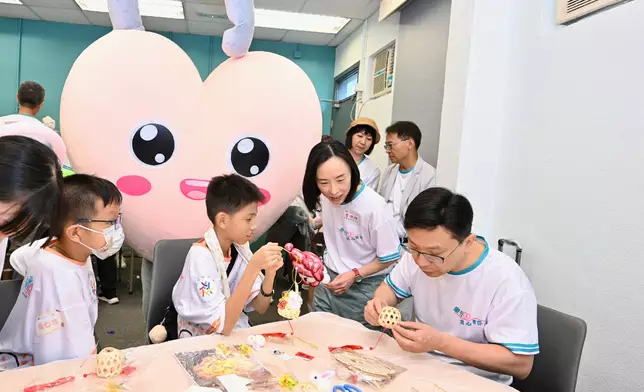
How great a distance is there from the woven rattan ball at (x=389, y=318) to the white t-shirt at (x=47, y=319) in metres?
0.81

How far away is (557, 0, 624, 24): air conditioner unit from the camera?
5.39 feet

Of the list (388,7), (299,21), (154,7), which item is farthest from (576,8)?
(154,7)

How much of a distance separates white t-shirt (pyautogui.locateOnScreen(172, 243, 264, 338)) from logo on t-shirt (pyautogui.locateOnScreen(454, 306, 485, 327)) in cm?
68

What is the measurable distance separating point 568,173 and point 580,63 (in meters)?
0.43

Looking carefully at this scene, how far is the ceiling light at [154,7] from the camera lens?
485cm

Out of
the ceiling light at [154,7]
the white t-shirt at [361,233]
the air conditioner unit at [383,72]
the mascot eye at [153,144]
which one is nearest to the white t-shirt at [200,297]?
the white t-shirt at [361,233]

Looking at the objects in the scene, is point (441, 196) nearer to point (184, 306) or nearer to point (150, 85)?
point (184, 306)

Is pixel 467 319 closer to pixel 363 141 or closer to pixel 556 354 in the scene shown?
pixel 556 354

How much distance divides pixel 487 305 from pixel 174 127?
1.55 metres

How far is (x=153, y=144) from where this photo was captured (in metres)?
2.05

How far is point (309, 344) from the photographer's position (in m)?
1.25

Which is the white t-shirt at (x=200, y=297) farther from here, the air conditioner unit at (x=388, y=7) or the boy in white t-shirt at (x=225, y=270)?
the air conditioner unit at (x=388, y=7)

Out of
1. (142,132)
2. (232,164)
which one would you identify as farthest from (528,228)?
(142,132)

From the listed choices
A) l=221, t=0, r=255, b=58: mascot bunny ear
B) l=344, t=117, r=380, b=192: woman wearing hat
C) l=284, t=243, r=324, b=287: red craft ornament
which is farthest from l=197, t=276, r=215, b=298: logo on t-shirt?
l=344, t=117, r=380, b=192: woman wearing hat
